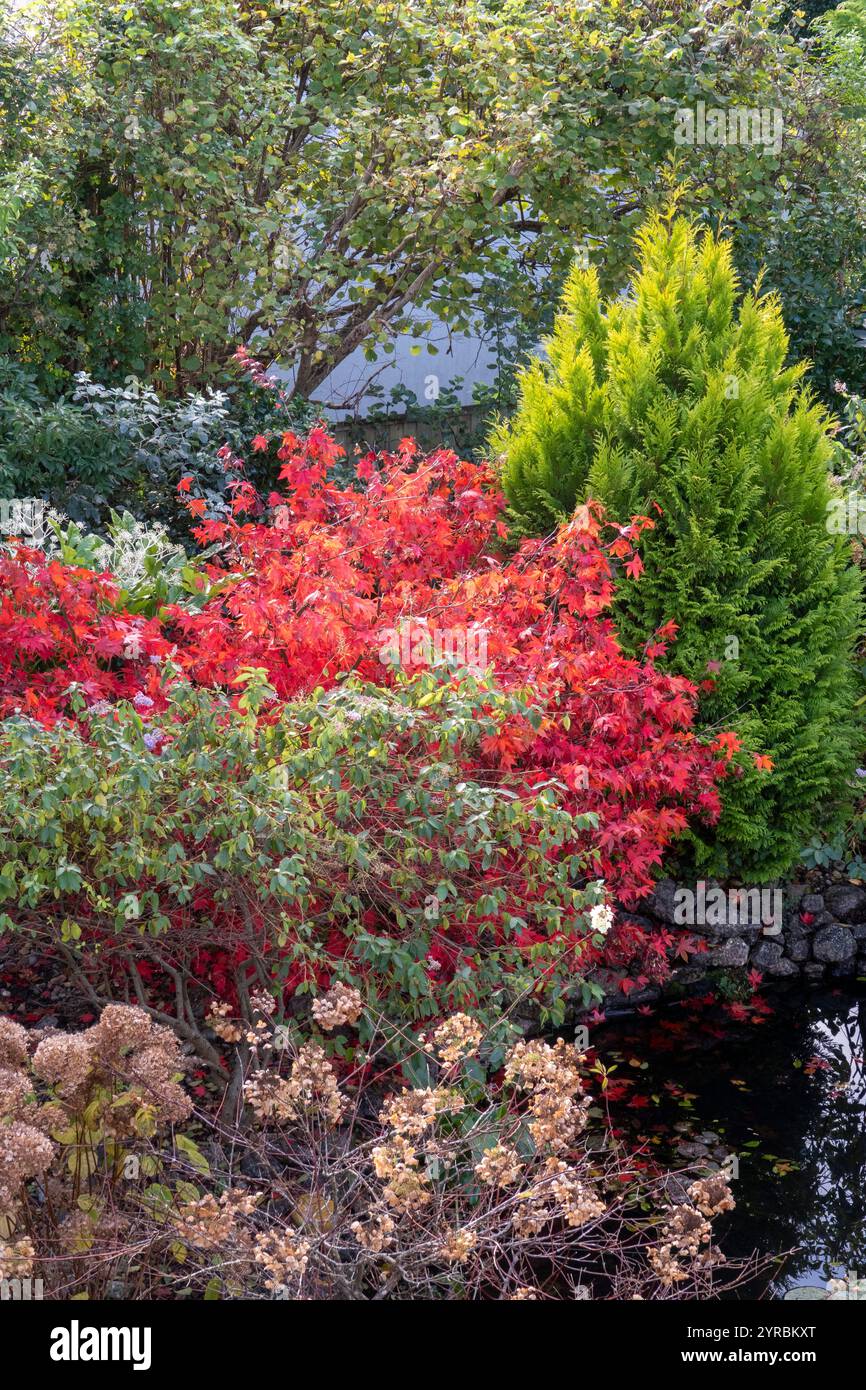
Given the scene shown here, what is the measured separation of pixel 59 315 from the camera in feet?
27.3

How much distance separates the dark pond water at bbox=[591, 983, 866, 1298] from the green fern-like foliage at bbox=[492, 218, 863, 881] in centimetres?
68

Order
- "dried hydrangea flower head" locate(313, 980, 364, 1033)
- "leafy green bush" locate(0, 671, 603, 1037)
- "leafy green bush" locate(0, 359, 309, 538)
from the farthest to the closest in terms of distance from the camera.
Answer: "leafy green bush" locate(0, 359, 309, 538), "leafy green bush" locate(0, 671, 603, 1037), "dried hydrangea flower head" locate(313, 980, 364, 1033)

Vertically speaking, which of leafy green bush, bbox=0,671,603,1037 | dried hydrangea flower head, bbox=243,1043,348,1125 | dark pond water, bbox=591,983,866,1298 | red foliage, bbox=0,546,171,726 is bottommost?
dark pond water, bbox=591,983,866,1298

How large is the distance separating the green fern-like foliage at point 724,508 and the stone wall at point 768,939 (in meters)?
0.27

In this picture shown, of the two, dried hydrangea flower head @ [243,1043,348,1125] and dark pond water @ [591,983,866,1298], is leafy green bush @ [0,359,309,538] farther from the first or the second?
dried hydrangea flower head @ [243,1043,348,1125]

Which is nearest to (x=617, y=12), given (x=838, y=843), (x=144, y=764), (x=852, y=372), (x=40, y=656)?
(x=852, y=372)

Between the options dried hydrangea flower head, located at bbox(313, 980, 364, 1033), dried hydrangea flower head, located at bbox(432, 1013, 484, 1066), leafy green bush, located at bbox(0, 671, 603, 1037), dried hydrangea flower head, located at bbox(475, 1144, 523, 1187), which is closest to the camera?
dried hydrangea flower head, located at bbox(475, 1144, 523, 1187)

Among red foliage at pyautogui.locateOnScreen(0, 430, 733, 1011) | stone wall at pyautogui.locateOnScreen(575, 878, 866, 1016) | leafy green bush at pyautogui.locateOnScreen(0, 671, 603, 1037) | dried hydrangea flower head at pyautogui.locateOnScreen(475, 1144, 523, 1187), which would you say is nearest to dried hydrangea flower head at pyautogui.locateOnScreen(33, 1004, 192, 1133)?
leafy green bush at pyautogui.locateOnScreen(0, 671, 603, 1037)

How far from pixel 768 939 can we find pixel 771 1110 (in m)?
1.33

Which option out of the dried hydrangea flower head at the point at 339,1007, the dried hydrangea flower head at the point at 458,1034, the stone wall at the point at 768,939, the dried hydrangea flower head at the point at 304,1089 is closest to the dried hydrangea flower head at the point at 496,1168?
the dried hydrangea flower head at the point at 458,1034

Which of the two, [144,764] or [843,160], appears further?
[843,160]

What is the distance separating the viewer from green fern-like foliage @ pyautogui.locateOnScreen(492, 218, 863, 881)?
568 centimetres

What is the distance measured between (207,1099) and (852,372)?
791 cm

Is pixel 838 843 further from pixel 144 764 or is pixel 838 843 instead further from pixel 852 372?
pixel 852 372
